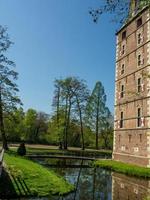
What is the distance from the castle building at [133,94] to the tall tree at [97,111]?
971 inches

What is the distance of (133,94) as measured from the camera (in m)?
31.5

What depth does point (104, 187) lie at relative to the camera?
20.5 meters

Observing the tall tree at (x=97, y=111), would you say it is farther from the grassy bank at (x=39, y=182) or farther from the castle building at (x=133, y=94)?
the grassy bank at (x=39, y=182)

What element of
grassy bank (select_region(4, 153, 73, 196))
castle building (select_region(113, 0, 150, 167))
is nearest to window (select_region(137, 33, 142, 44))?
castle building (select_region(113, 0, 150, 167))

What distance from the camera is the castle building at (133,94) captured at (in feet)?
92.6

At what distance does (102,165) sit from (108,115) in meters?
31.7

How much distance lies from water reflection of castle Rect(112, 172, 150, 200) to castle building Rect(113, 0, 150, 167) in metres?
4.15

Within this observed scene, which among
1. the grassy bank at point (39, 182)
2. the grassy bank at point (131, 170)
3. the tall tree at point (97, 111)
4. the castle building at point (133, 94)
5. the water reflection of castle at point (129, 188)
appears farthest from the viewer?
the tall tree at point (97, 111)

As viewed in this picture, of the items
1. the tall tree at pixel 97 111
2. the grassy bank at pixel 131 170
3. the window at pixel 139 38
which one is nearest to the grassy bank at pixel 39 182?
the grassy bank at pixel 131 170

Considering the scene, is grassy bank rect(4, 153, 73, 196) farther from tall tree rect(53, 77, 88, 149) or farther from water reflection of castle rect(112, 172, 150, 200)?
tall tree rect(53, 77, 88, 149)

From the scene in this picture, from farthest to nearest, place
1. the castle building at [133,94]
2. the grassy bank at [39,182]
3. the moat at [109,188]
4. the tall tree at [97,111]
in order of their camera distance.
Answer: the tall tree at [97,111] → the castle building at [133,94] → the moat at [109,188] → the grassy bank at [39,182]

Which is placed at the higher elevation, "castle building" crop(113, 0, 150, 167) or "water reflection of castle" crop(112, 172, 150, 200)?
"castle building" crop(113, 0, 150, 167)

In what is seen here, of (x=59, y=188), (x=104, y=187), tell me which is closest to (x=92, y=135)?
(x=104, y=187)

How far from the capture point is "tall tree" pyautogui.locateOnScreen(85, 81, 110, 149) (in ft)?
197
